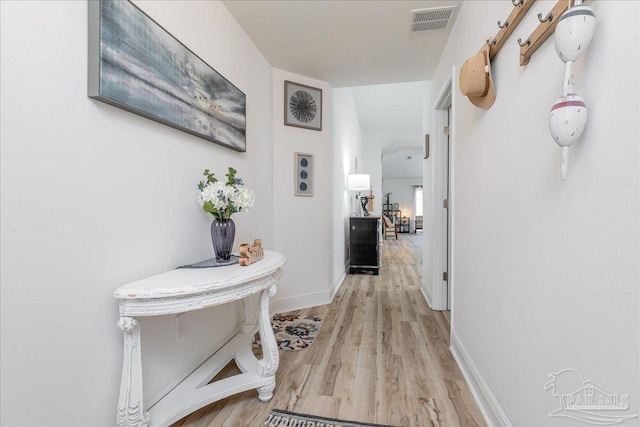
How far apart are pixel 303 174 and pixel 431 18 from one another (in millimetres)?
1654

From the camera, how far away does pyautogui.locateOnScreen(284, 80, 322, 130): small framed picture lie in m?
2.89

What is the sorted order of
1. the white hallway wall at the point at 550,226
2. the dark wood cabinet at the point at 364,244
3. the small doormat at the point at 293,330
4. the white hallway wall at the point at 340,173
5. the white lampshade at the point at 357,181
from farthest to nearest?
the white lampshade at the point at 357,181 < the dark wood cabinet at the point at 364,244 < the white hallway wall at the point at 340,173 < the small doormat at the point at 293,330 < the white hallway wall at the point at 550,226

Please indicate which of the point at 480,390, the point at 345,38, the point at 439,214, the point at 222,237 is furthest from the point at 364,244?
the point at 222,237

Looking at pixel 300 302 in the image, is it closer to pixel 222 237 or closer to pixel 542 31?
pixel 222 237

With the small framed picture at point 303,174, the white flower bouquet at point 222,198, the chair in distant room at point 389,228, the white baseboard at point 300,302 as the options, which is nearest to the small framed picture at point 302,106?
the small framed picture at point 303,174

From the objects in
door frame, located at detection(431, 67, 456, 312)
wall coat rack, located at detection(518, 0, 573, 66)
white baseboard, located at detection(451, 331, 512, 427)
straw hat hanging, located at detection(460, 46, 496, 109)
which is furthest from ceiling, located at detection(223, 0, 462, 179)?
white baseboard, located at detection(451, 331, 512, 427)

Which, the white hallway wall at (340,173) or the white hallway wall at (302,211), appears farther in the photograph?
the white hallway wall at (340,173)

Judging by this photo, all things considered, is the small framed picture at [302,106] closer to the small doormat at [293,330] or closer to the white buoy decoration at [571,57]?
the small doormat at [293,330]

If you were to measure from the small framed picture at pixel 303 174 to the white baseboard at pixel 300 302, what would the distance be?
41.7 inches

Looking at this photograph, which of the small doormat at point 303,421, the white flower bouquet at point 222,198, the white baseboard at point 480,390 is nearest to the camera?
the white baseboard at point 480,390

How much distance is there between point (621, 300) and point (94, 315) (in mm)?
1587

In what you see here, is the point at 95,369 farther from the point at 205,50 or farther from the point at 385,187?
the point at 385,187

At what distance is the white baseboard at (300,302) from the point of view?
2887 millimetres

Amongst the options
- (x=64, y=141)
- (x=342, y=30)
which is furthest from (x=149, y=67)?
(x=342, y=30)
